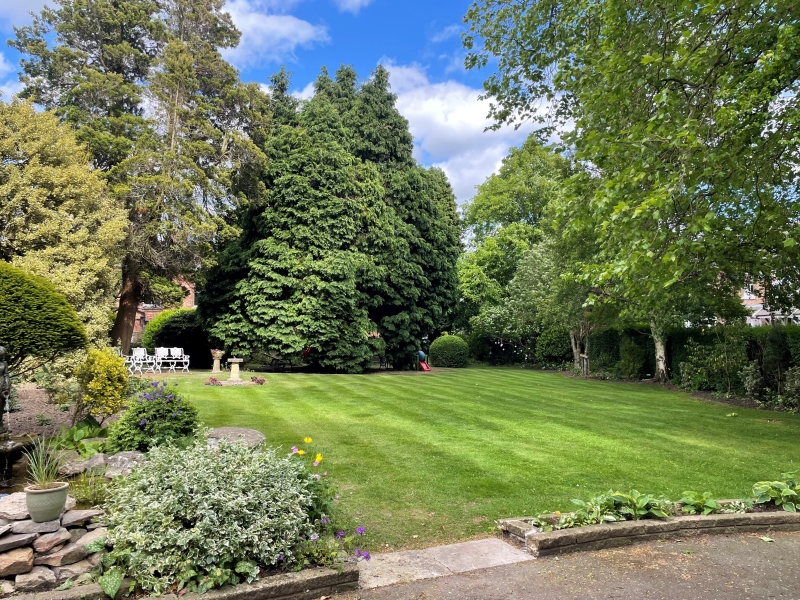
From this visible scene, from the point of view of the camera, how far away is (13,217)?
487 inches

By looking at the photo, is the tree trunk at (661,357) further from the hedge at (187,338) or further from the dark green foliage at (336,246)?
the hedge at (187,338)

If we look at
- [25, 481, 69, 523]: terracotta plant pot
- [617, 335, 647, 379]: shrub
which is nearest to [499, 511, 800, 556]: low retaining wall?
[25, 481, 69, 523]: terracotta plant pot

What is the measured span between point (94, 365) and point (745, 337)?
15.3 metres

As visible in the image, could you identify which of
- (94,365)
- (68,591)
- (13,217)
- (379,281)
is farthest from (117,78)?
(68,591)

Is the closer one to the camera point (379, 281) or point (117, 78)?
point (117, 78)

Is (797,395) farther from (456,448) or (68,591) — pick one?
(68,591)

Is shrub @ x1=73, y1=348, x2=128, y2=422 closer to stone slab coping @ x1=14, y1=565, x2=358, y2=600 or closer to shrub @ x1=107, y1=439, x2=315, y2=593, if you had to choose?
shrub @ x1=107, y1=439, x2=315, y2=593

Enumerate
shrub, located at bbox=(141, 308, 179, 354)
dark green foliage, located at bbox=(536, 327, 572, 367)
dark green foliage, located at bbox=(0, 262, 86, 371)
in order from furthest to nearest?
1. dark green foliage, located at bbox=(536, 327, 572, 367)
2. shrub, located at bbox=(141, 308, 179, 354)
3. dark green foliage, located at bbox=(0, 262, 86, 371)

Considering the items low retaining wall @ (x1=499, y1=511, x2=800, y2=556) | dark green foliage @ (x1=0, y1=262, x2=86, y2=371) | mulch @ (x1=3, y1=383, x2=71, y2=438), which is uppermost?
dark green foliage @ (x1=0, y1=262, x2=86, y2=371)

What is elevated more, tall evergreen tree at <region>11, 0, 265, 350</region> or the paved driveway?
tall evergreen tree at <region>11, 0, 265, 350</region>

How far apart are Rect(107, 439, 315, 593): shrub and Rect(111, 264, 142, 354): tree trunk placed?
1696 cm

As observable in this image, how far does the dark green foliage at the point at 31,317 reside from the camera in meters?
6.93

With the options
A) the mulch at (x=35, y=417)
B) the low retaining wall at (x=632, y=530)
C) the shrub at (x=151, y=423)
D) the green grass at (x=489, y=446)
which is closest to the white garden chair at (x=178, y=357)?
the green grass at (x=489, y=446)

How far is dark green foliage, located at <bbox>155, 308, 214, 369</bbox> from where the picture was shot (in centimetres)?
2197
